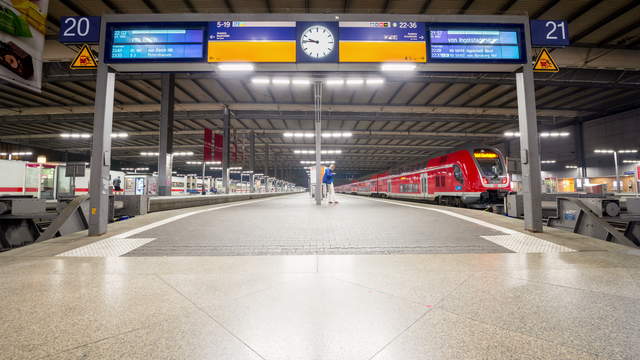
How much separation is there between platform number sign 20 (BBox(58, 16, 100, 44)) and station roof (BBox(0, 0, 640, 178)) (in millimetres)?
4961

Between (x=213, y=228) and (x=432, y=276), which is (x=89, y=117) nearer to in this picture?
(x=213, y=228)

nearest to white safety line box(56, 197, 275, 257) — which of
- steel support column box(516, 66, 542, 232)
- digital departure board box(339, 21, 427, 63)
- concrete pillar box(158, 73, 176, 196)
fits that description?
digital departure board box(339, 21, 427, 63)

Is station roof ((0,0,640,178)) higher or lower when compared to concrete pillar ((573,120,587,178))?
higher

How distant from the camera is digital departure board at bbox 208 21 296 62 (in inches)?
204

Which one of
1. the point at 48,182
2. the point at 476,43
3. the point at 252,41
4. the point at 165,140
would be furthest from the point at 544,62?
the point at 48,182

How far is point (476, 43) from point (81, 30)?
7.85m

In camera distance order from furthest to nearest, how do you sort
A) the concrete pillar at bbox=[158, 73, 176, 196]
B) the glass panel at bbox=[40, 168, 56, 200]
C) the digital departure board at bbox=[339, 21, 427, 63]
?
the glass panel at bbox=[40, 168, 56, 200]
the concrete pillar at bbox=[158, 73, 176, 196]
the digital departure board at bbox=[339, 21, 427, 63]

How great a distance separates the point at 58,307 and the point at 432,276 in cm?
319

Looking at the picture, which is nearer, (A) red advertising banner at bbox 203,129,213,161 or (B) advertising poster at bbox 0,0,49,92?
(B) advertising poster at bbox 0,0,49,92

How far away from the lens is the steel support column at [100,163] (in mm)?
4406

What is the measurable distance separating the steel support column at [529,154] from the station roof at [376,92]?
516 cm

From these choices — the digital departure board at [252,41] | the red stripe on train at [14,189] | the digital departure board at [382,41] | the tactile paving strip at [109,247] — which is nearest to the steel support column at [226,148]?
the red stripe on train at [14,189]

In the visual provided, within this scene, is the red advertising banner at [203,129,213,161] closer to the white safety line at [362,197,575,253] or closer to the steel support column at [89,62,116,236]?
the steel support column at [89,62,116,236]

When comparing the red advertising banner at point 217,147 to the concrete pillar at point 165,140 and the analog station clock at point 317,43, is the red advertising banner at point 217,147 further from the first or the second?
the analog station clock at point 317,43
